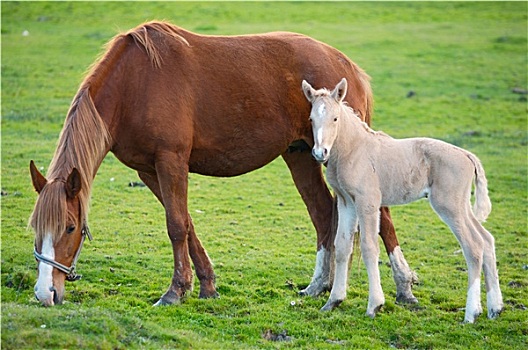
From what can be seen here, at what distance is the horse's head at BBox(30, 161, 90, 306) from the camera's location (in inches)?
260

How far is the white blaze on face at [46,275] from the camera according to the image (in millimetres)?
6617

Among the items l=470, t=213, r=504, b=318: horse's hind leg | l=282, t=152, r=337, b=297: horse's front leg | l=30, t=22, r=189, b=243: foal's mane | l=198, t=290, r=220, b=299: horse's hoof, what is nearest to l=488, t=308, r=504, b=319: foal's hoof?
l=470, t=213, r=504, b=318: horse's hind leg

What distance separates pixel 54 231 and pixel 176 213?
134 cm

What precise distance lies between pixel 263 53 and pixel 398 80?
1566 cm

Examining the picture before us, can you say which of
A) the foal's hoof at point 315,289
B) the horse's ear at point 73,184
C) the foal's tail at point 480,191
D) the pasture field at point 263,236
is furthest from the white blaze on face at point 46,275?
the foal's tail at point 480,191

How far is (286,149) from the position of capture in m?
8.44

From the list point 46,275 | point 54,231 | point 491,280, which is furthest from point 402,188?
point 46,275

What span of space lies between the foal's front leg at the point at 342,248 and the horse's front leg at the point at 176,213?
59.7 inches

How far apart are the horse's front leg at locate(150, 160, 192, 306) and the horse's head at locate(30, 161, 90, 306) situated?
964 mm

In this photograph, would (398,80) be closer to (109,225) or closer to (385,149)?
(109,225)

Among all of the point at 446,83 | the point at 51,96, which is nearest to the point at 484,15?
the point at 446,83

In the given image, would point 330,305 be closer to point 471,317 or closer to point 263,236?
point 471,317

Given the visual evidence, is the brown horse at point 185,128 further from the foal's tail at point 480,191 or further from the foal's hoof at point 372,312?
the foal's tail at point 480,191

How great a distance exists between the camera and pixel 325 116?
22.7 feet
